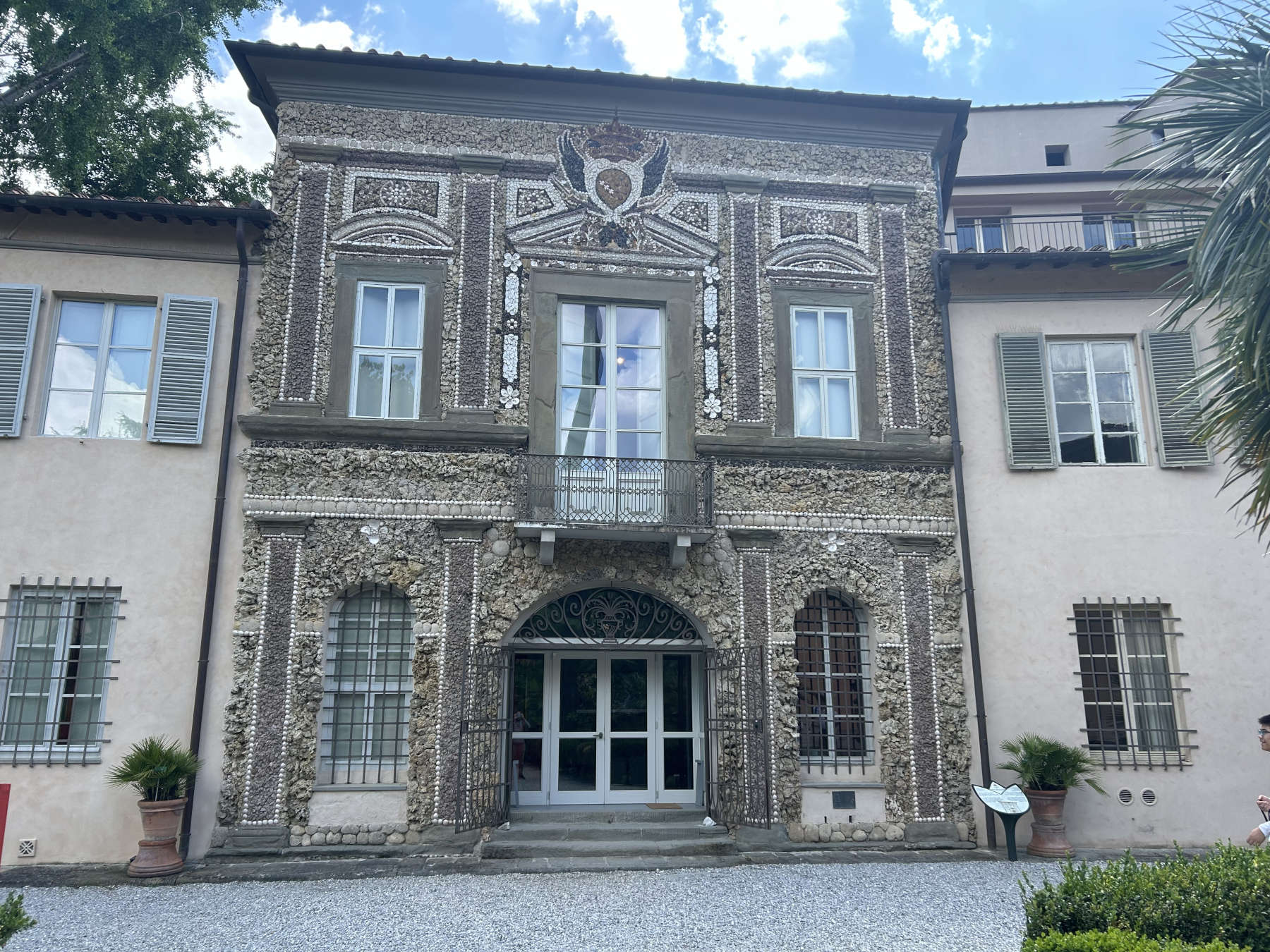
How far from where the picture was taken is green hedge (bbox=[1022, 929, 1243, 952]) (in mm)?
A: 4344

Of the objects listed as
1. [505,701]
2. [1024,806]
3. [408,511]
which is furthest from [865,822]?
[408,511]

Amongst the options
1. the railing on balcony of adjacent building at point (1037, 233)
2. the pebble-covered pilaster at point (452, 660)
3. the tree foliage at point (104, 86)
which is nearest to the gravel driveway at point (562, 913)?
the pebble-covered pilaster at point (452, 660)

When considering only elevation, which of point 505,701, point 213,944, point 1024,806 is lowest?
point 213,944

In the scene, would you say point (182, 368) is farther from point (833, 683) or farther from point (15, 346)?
point (833, 683)

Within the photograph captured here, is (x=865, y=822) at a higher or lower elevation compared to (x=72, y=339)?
lower

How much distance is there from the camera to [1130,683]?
1094cm

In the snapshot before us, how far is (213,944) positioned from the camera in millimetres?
6988

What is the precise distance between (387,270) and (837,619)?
22.9 feet

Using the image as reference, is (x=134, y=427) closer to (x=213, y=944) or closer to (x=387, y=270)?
(x=387, y=270)

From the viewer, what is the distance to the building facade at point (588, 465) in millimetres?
10188

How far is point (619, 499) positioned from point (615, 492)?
10 cm

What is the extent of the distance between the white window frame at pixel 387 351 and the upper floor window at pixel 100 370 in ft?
7.76

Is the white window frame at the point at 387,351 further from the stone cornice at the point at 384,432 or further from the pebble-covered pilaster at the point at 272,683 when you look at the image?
the pebble-covered pilaster at the point at 272,683

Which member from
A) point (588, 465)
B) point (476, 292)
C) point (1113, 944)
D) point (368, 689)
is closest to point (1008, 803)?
point (1113, 944)
